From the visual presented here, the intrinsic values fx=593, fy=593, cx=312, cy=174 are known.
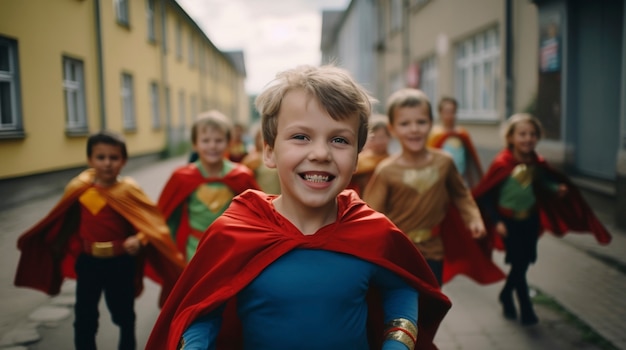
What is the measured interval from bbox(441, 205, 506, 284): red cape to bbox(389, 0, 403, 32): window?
20376mm

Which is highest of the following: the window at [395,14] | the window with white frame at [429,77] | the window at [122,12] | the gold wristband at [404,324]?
the window at [395,14]

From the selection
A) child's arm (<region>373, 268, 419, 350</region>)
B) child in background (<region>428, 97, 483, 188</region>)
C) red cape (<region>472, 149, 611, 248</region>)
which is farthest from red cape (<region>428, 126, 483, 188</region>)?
child's arm (<region>373, 268, 419, 350</region>)

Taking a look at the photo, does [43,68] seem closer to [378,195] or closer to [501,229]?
[378,195]

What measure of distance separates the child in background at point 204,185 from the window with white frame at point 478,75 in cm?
983

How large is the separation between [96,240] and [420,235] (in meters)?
2.24

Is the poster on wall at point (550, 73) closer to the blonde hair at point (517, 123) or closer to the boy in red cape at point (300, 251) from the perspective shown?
the blonde hair at point (517, 123)

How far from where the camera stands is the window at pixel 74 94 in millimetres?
3396

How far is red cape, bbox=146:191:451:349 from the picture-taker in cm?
202

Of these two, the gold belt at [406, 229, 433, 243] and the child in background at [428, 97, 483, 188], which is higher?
the child in background at [428, 97, 483, 188]

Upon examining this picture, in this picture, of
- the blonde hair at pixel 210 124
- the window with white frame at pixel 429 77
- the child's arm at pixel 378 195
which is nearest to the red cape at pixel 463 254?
the child's arm at pixel 378 195

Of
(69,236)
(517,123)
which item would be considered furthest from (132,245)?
(517,123)

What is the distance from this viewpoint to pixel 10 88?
2818 mm

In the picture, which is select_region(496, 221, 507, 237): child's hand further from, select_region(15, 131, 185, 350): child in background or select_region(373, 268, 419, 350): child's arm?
select_region(373, 268, 419, 350): child's arm

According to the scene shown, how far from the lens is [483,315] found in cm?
515
